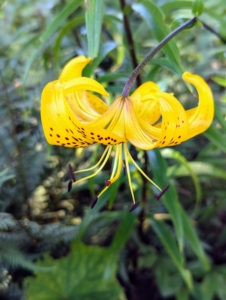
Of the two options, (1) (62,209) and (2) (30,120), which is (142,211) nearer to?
(1) (62,209)

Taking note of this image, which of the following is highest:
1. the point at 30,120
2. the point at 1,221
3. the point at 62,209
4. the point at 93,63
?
the point at 93,63

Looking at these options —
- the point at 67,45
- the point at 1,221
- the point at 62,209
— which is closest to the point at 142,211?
the point at 62,209

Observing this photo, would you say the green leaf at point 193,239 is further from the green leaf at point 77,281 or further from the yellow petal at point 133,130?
the yellow petal at point 133,130

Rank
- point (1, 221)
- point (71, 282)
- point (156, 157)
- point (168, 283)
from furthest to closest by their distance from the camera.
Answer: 1. point (168, 283)
2. point (71, 282)
3. point (156, 157)
4. point (1, 221)

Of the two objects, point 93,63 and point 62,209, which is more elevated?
point 93,63

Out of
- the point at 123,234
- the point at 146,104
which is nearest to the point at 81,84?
the point at 146,104

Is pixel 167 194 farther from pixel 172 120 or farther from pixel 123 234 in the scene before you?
pixel 172 120
